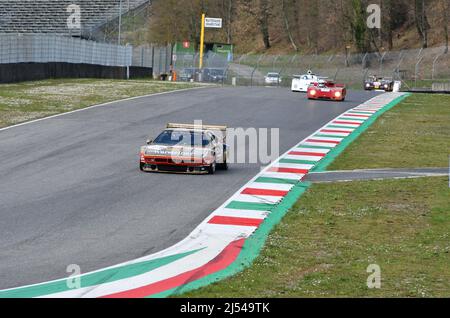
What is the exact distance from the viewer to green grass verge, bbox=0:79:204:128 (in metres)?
31.0

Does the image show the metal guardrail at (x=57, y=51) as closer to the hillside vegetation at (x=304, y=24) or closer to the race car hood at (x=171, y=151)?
the race car hood at (x=171, y=151)

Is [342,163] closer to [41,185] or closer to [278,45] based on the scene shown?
[41,185]

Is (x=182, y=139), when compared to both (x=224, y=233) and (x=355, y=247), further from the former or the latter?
(x=355, y=247)

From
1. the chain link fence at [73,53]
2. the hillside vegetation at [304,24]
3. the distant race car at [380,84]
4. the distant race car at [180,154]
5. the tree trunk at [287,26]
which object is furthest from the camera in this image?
the tree trunk at [287,26]

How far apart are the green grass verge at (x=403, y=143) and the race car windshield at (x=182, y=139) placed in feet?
10.4

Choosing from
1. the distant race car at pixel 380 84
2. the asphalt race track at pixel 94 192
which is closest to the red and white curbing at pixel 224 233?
the asphalt race track at pixel 94 192

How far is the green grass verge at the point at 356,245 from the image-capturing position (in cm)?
1000

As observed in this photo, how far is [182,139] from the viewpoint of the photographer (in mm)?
20109

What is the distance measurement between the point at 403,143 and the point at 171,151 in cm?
979

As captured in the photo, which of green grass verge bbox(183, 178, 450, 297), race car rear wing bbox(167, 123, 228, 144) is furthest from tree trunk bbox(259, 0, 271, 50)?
green grass verge bbox(183, 178, 450, 297)

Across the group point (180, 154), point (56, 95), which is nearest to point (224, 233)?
point (180, 154)

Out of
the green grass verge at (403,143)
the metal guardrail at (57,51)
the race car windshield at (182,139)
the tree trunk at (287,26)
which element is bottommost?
the green grass verge at (403,143)
